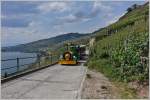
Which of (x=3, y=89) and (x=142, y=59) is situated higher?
(x=142, y=59)

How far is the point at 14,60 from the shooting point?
2283cm

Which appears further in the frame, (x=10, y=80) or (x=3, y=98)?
(x=10, y=80)

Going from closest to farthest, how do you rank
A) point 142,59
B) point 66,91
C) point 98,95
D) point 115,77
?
point 98,95 < point 66,91 < point 142,59 < point 115,77

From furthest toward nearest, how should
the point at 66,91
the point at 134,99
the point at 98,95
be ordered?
the point at 66,91
the point at 98,95
the point at 134,99

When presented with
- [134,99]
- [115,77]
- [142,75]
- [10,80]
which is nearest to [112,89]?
[142,75]

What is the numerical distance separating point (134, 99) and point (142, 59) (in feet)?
15.5

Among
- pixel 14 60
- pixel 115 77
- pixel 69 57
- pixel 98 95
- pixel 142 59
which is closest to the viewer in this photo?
pixel 98 95

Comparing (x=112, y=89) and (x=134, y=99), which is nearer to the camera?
(x=134, y=99)

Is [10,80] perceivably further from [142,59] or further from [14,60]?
[142,59]

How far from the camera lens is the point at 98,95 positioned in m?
13.8

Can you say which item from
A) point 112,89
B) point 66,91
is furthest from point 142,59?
point 66,91

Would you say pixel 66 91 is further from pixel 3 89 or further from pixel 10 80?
pixel 10 80

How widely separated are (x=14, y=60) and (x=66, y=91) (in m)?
7.96

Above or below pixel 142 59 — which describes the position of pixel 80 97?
below
